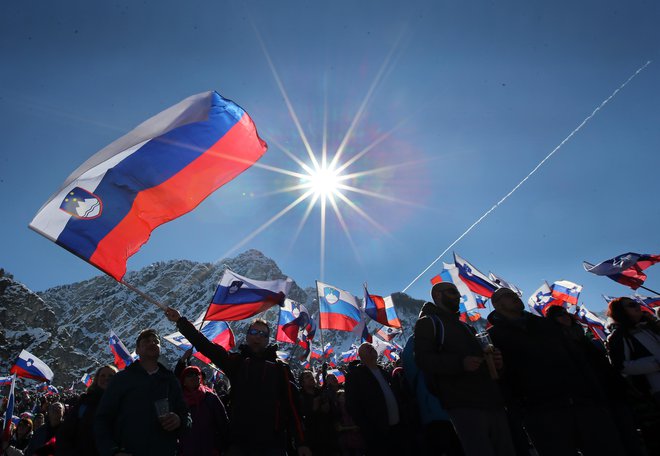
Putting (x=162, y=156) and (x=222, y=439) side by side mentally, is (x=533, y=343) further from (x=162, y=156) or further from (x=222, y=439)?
(x=162, y=156)

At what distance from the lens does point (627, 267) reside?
13352 mm

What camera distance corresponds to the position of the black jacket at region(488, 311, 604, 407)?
3.55 meters

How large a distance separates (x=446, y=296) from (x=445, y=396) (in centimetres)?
94

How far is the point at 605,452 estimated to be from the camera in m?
3.35

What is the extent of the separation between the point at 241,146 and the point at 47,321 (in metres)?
234

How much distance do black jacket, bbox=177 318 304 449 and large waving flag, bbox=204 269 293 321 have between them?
6.34m

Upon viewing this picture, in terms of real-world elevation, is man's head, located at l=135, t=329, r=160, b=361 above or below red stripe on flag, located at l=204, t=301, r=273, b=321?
below

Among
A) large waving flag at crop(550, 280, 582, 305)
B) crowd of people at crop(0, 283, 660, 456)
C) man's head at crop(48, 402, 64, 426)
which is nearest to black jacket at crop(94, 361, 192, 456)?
crowd of people at crop(0, 283, 660, 456)

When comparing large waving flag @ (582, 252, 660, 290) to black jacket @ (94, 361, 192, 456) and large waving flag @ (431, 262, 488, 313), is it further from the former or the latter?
black jacket @ (94, 361, 192, 456)

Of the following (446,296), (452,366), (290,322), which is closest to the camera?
(452,366)

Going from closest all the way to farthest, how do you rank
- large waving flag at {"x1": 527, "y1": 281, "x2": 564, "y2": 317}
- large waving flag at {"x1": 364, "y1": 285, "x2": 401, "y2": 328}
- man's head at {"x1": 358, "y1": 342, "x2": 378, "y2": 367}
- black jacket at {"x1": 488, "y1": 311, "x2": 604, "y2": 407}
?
black jacket at {"x1": 488, "y1": 311, "x2": 604, "y2": 407}
man's head at {"x1": 358, "y1": 342, "x2": 378, "y2": 367}
large waving flag at {"x1": 364, "y1": 285, "x2": 401, "y2": 328}
large waving flag at {"x1": 527, "y1": 281, "x2": 564, "y2": 317}

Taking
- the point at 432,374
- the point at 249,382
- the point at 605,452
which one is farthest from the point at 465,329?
the point at 249,382

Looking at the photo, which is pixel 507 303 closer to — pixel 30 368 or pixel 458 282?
pixel 458 282

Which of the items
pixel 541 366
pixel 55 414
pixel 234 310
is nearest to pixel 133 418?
pixel 55 414
